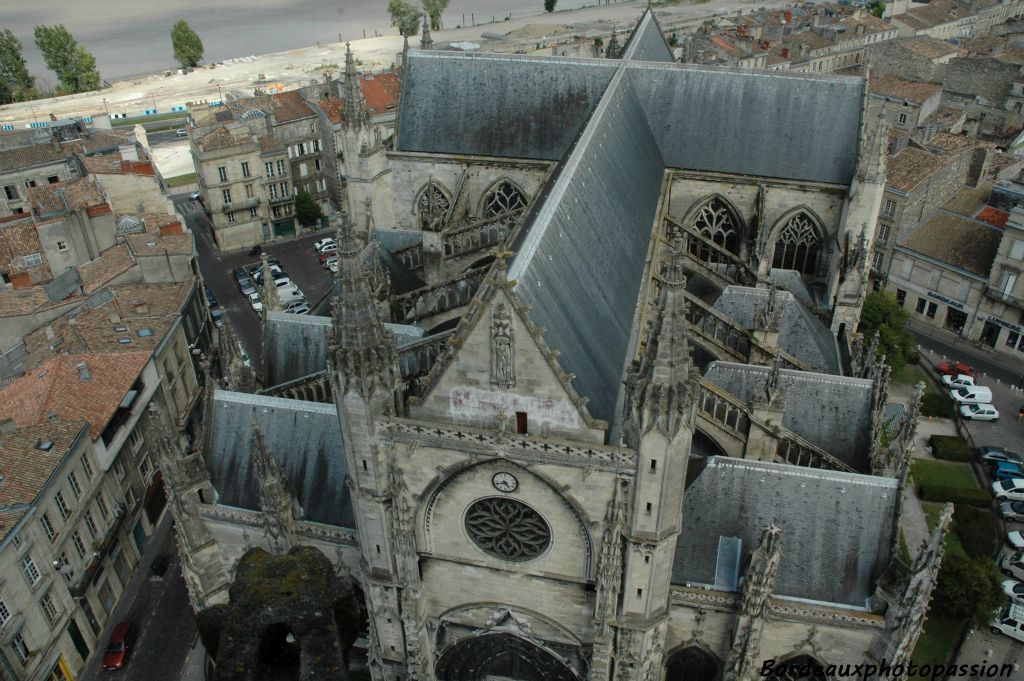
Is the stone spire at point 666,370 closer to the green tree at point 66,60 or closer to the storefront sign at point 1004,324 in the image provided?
the storefront sign at point 1004,324

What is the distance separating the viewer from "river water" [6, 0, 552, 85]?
140250mm

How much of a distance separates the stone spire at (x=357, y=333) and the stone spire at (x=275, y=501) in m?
5.06

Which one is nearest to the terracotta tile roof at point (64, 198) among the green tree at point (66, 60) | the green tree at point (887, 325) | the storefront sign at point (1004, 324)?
the green tree at point (887, 325)

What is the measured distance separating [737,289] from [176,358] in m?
27.2

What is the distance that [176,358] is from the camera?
39.7m

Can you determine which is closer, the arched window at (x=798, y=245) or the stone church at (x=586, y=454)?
the stone church at (x=586, y=454)

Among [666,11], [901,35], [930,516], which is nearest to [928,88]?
[901,35]

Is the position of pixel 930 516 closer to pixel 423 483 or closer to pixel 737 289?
pixel 737 289

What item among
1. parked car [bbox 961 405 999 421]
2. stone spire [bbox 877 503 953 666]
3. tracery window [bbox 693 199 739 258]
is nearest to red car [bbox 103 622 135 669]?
stone spire [bbox 877 503 953 666]

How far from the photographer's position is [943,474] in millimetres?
37750

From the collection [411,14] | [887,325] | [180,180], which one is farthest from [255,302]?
[411,14]

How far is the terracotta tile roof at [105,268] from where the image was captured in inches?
1678

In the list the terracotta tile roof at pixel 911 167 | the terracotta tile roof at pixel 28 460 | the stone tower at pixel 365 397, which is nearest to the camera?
the stone tower at pixel 365 397

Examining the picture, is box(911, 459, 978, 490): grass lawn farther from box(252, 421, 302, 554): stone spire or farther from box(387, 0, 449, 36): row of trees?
box(387, 0, 449, 36): row of trees
